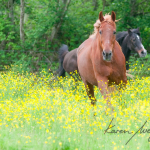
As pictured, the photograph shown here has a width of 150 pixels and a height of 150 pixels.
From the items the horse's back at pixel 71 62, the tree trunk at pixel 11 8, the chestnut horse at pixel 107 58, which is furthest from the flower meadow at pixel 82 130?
the tree trunk at pixel 11 8

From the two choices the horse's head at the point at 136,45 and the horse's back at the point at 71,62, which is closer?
the horse's head at the point at 136,45

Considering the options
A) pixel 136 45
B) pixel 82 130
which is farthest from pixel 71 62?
pixel 82 130

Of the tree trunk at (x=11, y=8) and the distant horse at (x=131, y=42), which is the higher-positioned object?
the tree trunk at (x=11, y=8)

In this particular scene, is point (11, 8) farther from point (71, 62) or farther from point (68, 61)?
A: point (71, 62)

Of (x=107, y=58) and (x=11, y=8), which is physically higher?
(x=11, y=8)

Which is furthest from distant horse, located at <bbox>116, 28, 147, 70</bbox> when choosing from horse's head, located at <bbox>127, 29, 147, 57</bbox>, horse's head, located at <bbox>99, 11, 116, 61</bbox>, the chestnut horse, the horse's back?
horse's head, located at <bbox>99, 11, 116, 61</bbox>

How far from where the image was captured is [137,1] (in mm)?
15781

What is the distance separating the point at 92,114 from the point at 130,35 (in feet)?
15.3

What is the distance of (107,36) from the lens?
17.4ft

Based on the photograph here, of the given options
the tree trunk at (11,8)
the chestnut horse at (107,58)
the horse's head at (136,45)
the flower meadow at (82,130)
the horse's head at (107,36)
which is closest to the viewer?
the flower meadow at (82,130)

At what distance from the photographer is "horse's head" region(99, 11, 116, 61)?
511 centimetres

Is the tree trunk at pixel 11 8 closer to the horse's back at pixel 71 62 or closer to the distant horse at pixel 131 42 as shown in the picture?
the horse's back at pixel 71 62

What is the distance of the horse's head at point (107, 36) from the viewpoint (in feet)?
16.8

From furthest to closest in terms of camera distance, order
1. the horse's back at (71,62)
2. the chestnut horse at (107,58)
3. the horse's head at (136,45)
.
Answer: the horse's back at (71,62) → the horse's head at (136,45) → the chestnut horse at (107,58)
